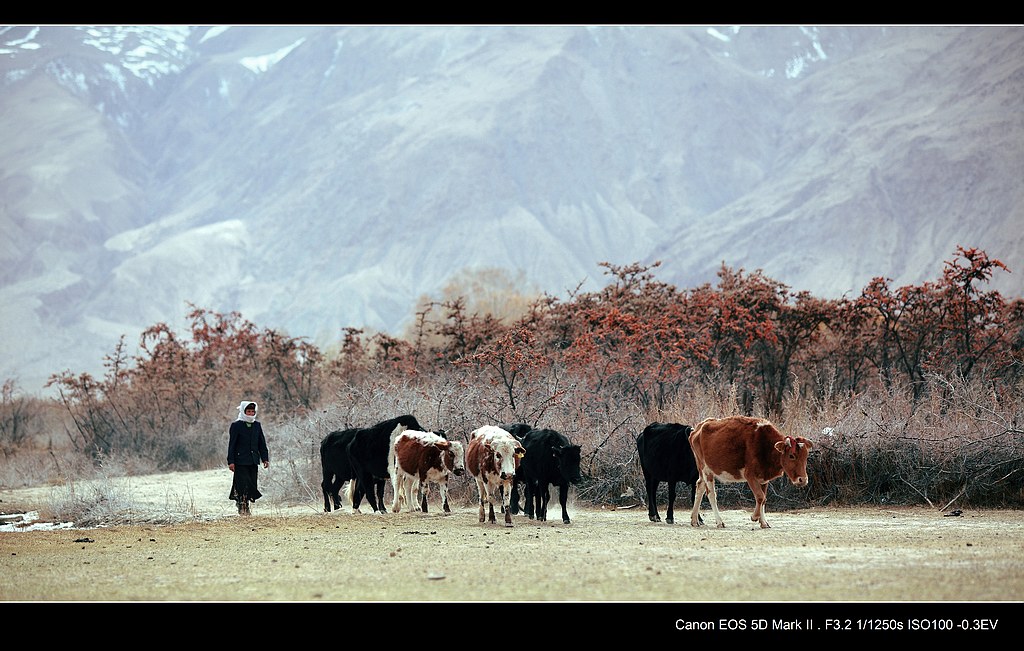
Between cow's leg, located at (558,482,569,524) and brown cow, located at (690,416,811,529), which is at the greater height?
brown cow, located at (690,416,811,529)

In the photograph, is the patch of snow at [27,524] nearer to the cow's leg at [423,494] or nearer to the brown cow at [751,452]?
the cow's leg at [423,494]

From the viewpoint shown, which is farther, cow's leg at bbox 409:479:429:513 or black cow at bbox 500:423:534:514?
cow's leg at bbox 409:479:429:513

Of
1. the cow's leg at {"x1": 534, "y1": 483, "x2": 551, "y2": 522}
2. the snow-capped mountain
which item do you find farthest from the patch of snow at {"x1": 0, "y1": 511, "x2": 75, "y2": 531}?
the snow-capped mountain

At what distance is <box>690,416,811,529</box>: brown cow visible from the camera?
17547mm

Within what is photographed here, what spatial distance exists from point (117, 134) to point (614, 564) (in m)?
183

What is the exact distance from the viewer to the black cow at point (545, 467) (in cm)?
1898

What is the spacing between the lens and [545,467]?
19.2 m

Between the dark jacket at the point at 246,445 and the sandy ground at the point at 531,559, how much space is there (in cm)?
119

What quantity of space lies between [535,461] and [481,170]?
416 ft

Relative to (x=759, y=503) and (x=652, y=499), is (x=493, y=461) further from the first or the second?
(x=759, y=503)

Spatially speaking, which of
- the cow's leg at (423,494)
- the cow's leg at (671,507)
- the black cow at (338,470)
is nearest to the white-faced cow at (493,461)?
the cow's leg at (423,494)

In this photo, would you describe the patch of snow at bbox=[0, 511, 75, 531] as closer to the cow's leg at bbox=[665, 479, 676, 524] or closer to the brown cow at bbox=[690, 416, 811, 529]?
the cow's leg at bbox=[665, 479, 676, 524]

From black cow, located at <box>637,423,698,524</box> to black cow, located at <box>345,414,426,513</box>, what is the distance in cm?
415

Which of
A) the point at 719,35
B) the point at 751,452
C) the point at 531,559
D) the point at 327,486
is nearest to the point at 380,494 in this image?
the point at 327,486
